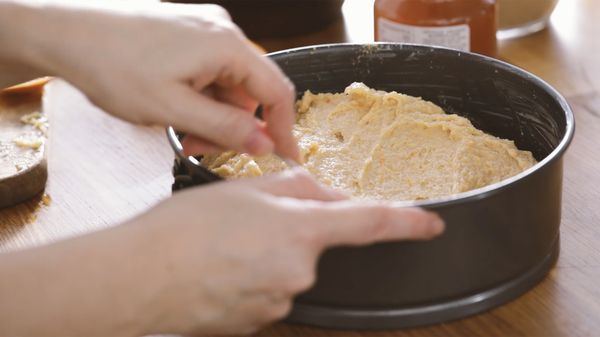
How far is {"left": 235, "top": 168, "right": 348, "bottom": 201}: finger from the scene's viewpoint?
2.82ft

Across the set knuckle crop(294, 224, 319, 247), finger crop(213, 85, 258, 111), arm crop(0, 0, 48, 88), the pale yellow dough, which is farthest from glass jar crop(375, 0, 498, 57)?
knuckle crop(294, 224, 319, 247)

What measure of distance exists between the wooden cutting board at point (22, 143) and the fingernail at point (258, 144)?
481mm

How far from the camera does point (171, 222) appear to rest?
0.81 m

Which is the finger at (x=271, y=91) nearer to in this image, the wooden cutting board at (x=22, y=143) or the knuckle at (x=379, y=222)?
the knuckle at (x=379, y=222)

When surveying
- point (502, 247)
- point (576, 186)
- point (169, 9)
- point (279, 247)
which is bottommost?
point (576, 186)

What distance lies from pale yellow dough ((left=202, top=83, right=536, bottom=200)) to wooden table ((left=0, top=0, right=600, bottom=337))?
5.1 inches

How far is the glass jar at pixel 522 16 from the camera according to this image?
1698mm

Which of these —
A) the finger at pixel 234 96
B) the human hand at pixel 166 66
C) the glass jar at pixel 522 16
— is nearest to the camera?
the human hand at pixel 166 66

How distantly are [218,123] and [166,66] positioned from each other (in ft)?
0.25

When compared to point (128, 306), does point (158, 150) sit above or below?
below

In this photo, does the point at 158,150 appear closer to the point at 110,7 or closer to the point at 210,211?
the point at 110,7

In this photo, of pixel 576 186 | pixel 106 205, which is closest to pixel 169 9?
pixel 106 205

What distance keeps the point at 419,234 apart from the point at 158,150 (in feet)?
2.16

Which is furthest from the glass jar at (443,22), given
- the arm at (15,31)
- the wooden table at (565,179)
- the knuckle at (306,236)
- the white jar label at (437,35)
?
the knuckle at (306,236)
